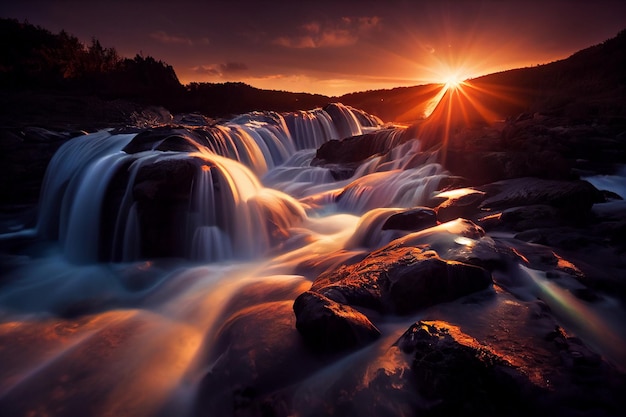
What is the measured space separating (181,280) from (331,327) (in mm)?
5073

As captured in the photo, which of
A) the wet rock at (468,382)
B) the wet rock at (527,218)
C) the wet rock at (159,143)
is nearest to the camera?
the wet rock at (468,382)

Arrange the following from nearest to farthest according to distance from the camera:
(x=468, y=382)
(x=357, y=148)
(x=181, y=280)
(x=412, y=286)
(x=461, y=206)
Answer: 1. (x=468, y=382)
2. (x=412, y=286)
3. (x=181, y=280)
4. (x=461, y=206)
5. (x=357, y=148)

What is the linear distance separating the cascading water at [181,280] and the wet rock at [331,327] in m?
0.15

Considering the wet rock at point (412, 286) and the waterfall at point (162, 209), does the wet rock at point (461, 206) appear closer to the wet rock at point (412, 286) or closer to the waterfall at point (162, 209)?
the wet rock at point (412, 286)

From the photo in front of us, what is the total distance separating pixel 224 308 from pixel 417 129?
1398 centimetres

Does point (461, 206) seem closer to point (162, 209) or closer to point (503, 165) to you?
point (503, 165)

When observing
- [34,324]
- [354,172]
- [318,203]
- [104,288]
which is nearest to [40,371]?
[34,324]

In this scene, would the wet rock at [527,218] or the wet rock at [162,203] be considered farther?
the wet rock at [162,203]

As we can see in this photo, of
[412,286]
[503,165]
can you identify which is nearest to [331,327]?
[412,286]

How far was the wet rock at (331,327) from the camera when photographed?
3.40m

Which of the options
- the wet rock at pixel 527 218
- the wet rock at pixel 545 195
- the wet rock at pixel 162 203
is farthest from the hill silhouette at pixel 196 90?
the wet rock at pixel 162 203

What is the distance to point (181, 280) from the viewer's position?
7.28 meters

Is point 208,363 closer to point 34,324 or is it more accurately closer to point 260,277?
point 260,277

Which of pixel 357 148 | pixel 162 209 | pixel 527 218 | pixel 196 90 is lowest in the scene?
pixel 162 209
